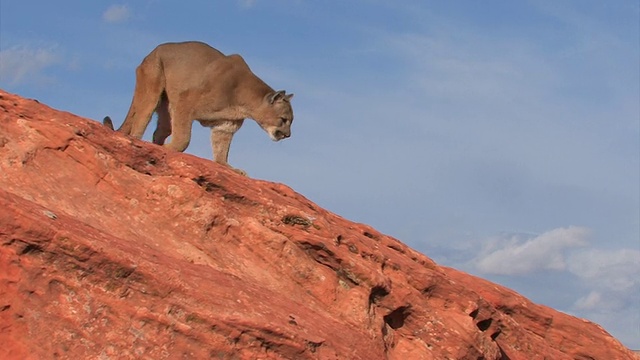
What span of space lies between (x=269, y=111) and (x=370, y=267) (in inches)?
338

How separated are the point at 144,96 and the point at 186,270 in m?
7.35

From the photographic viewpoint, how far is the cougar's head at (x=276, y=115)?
18.9 meters

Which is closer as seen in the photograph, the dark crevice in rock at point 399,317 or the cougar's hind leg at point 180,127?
the dark crevice in rock at point 399,317

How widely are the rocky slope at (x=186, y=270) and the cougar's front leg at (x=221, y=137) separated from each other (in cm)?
451

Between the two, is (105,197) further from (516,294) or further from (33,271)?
(516,294)

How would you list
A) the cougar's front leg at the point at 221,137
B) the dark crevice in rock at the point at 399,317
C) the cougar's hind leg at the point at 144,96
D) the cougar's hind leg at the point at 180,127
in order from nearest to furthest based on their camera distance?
the dark crevice in rock at the point at 399,317 → the cougar's hind leg at the point at 144,96 → the cougar's hind leg at the point at 180,127 → the cougar's front leg at the point at 221,137

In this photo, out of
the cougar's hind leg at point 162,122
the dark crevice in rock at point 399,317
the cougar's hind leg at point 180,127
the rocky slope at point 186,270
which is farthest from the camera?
the cougar's hind leg at point 162,122

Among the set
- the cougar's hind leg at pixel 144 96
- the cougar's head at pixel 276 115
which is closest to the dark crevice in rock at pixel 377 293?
the cougar's hind leg at pixel 144 96

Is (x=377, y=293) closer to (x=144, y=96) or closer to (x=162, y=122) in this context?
(x=144, y=96)

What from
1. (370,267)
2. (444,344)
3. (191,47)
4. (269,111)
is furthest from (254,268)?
(269,111)

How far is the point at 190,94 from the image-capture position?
16484 mm

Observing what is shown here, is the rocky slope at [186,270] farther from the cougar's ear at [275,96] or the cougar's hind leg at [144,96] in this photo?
the cougar's ear at [275,96]

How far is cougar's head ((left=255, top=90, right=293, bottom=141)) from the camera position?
18938 millimetres

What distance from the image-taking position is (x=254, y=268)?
33.6 ft
